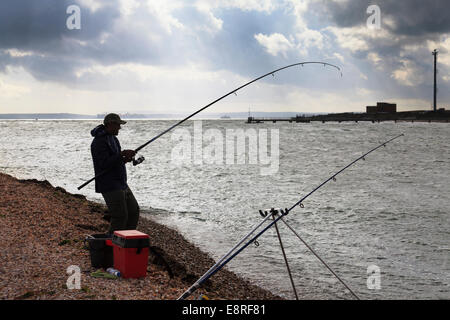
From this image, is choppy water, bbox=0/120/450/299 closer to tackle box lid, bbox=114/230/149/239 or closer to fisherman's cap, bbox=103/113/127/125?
tackle box lid, bbox=114/230/149/239

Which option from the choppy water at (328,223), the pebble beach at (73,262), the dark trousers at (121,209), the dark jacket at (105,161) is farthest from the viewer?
the choppy water at (328,223)

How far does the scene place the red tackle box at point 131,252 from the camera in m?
6.22


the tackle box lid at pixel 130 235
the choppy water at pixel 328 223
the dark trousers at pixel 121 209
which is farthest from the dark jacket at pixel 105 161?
the choppy water at pixel 328 223

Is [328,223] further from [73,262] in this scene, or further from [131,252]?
[131,252]

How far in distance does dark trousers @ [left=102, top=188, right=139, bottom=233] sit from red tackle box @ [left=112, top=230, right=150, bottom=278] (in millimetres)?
373

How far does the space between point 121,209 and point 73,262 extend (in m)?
1.22

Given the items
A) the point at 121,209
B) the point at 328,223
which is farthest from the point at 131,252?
the point at 328,223

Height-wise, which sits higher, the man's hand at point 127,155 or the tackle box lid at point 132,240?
the man's hand at point 127,155

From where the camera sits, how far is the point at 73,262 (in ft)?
23.1

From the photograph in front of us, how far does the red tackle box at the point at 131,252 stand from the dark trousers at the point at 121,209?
0.37 metres

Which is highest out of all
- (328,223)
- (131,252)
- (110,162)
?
(110,162)

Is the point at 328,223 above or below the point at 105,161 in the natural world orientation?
below

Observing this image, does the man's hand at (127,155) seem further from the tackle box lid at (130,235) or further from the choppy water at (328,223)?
the choppy water at (328,223)
